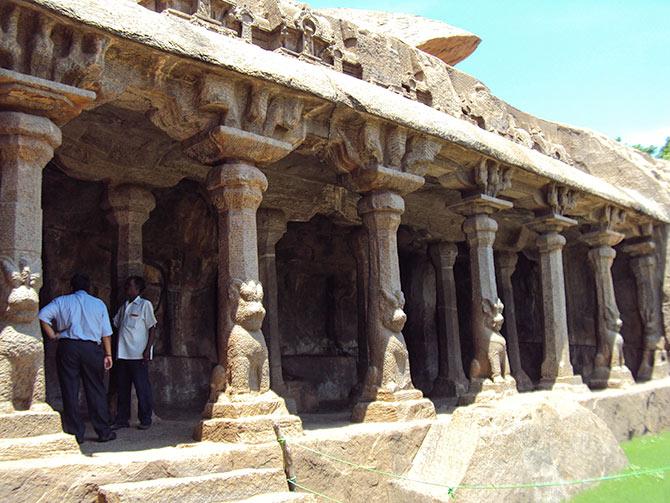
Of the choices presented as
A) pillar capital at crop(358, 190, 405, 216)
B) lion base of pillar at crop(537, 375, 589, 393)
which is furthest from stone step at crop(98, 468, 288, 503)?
lion base of pillar at crop(537, 375, 589, 393)

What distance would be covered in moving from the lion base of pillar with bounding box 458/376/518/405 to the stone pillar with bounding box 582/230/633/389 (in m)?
3.28

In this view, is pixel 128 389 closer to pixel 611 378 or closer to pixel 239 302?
pixel 239 302

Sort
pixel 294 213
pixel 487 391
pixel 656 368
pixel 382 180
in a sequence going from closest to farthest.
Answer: pixel 382 180, pixel 487 391, pixel 294 213, pixel 656 368

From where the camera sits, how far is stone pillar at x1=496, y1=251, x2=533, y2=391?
11734 mm

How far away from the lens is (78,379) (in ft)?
17.6

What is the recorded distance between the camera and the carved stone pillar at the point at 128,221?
7266 mm

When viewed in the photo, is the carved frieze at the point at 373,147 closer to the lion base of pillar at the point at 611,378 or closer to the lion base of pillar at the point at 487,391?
the lion base of pillar at the point at 487,391

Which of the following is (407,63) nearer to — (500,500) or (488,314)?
(488,314)

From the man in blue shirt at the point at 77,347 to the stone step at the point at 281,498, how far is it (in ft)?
4.96

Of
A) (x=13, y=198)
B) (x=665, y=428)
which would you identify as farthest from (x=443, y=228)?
(x=13, y=198)

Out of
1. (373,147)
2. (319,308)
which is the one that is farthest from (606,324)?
(373,147)

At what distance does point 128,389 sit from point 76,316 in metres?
1.51

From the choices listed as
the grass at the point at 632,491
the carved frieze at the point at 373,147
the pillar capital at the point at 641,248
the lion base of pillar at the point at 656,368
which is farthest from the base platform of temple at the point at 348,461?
the pillar capital at the point at 641,248

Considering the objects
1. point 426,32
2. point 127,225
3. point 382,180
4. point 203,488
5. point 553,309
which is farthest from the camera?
point 426,32
